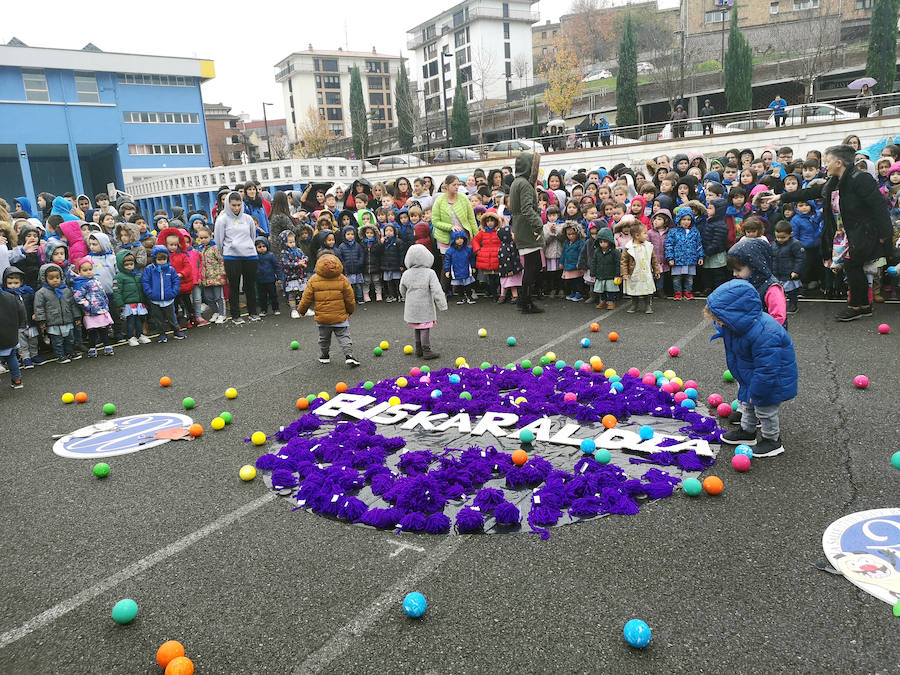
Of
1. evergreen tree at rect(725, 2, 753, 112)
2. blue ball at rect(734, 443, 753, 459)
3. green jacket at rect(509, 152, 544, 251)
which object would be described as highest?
evergreen tree at rect(725, 2, 753, 112)

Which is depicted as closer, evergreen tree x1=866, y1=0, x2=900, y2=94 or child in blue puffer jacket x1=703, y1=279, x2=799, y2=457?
child in blue puffer jacket x1=703, y1=279, x2=799, y2=457

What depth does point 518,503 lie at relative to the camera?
416cm

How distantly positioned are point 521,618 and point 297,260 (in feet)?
32.4

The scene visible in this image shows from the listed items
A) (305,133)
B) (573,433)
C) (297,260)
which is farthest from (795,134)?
(305,133)

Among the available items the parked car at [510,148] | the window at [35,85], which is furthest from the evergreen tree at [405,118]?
the window at [35,85]

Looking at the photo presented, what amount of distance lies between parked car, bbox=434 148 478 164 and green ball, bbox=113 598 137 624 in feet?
112

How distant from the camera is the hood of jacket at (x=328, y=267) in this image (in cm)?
784

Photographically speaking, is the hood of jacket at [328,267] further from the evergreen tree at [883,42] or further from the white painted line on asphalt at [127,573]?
the evergreen tree at [883,42]

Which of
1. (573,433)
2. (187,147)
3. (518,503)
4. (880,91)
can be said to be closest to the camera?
(518,503)

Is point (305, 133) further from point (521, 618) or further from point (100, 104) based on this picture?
point (521, 618)

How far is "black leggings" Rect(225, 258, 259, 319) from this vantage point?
1098 cm

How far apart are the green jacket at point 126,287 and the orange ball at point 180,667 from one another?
8294mm

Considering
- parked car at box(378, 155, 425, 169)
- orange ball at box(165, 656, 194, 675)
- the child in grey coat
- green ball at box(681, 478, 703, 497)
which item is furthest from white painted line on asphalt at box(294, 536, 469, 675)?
parked car at box(378, 155, 425, 169)

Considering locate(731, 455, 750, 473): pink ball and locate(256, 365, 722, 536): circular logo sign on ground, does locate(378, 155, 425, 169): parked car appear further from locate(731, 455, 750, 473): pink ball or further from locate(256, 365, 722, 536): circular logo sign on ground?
locate(731, 455, 750, 473): pink ball
